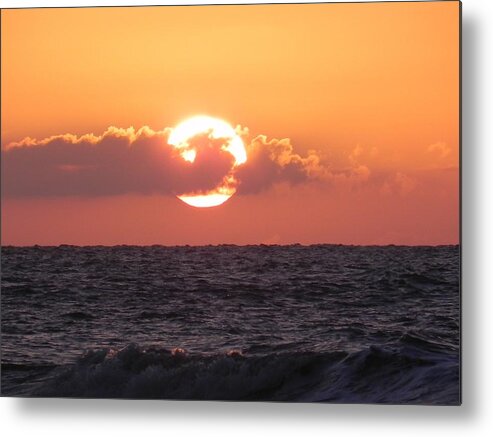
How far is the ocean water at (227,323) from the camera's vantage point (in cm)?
675

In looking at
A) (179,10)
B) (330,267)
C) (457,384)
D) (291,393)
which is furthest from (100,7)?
(457,384)

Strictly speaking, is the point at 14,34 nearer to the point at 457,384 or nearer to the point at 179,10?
the point at 179,10

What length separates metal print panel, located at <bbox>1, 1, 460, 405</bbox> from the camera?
22.1ft

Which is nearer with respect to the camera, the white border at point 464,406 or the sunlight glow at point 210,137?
the white border at point 464,406

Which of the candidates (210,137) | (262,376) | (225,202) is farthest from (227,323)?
(210,137)

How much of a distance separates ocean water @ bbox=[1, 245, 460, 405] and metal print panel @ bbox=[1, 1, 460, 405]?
0.5 inches

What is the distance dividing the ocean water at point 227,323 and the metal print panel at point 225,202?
0.04 ft

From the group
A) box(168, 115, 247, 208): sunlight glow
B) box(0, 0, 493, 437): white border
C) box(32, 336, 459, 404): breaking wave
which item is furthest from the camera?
box(168, 115, 247, 208): sunlight glow

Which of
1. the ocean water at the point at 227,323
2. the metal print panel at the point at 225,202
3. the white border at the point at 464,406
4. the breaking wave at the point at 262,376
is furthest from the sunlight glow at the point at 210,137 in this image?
the breaking wave at the point at 262,376

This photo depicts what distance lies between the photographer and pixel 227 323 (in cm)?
692

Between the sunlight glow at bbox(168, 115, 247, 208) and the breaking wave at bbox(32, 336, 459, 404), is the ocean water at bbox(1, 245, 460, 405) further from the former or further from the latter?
the sunlight glow at bbox(168, 115, 247, 208)

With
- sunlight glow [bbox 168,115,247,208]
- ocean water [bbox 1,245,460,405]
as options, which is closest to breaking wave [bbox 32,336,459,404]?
ocean water [bbox 1,245,460,405]

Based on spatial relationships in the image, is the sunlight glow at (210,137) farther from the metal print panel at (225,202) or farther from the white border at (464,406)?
the white border at (464,406)

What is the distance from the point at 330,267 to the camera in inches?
270
